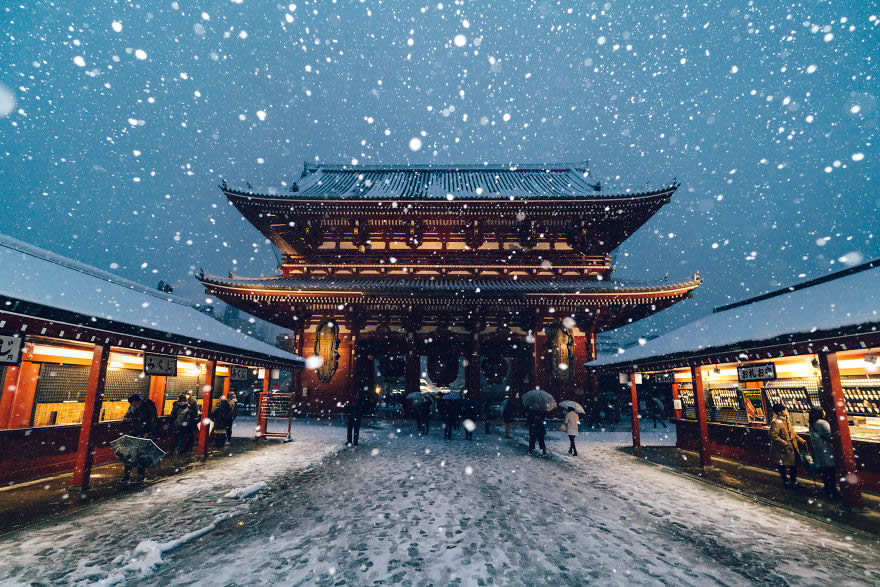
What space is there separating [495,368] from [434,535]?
43.0 ft

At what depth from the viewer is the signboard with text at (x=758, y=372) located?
6993 millimetres

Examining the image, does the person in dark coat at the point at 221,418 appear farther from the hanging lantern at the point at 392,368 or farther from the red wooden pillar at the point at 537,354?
the red wooden pillar at the point at 537,354

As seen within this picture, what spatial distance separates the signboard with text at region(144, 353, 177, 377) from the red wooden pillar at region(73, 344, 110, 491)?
0.88 meters

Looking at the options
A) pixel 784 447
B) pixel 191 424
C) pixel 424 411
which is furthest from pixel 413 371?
pixel 784 447

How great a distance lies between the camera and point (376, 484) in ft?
21.0

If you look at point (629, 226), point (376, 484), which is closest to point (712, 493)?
point (376, 484)

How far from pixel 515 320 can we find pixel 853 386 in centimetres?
1001

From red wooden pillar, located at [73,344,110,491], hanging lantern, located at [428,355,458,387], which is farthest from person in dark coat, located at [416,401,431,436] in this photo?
red wooden pillar, located at [73,344,110,491]

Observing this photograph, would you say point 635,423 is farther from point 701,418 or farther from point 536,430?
point 536,430

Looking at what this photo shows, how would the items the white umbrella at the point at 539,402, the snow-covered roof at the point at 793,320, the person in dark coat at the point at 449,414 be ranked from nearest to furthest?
1. the snow-covered roof at the point at 793,320
2. the white umbrella at the point at 539,402
3. the person in dark coat at the point at 449,414

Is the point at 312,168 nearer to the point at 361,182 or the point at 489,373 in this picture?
the point at 361,182

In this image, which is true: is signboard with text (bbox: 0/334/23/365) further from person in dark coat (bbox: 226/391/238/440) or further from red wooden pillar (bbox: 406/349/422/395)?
red wooden pillar (bbox: 406/349/422/395)

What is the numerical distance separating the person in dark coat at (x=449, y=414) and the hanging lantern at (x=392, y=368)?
19.0 feet

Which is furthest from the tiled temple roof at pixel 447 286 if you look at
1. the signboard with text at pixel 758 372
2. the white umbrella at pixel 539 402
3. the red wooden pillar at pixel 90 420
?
the red wooden pillar at pixel 90 420
